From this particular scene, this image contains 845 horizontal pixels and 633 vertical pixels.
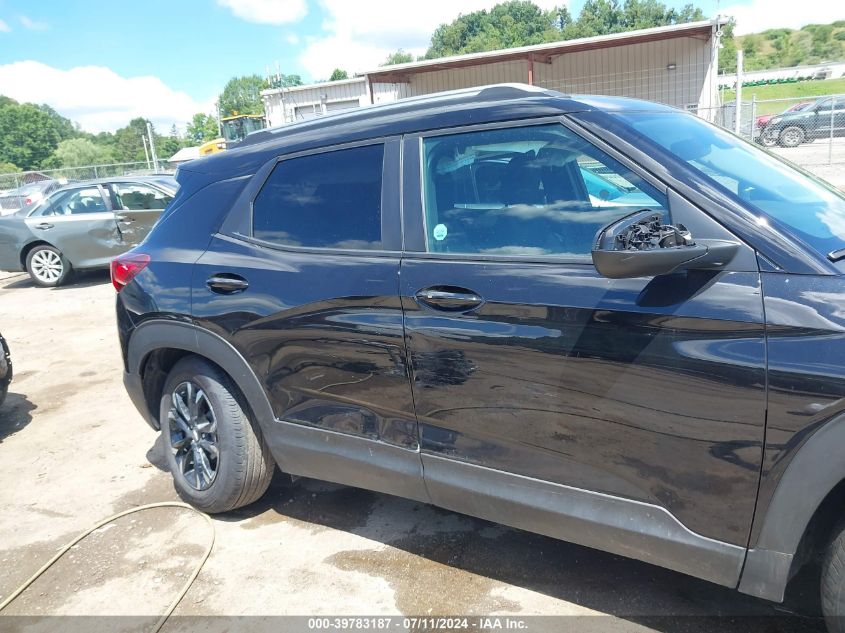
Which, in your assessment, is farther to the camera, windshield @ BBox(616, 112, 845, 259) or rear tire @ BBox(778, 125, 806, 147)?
rear tire @ BBox(778, 125, 806, 147)

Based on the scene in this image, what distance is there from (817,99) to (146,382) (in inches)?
1011

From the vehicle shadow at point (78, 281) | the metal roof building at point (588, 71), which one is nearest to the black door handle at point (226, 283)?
the vehicle shadow at point (78, 281)

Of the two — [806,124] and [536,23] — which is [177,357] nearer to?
[806,124]

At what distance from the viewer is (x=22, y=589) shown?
307 centimetres

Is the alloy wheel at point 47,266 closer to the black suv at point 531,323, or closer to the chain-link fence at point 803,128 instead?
the black suv at point 531,323

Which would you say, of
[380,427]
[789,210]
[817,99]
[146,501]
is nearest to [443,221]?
[380,427]

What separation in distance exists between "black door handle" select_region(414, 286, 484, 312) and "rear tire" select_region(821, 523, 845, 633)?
1.32 m

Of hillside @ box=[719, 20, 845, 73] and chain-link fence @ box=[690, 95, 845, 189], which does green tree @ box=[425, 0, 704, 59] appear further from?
chain-link fence @ box=[690, 95, 845, 189]

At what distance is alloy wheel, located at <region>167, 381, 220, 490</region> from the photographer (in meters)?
3.44

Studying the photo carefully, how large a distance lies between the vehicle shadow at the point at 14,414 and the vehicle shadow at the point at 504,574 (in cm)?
264

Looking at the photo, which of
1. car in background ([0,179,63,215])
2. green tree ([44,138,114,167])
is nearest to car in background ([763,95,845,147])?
car in background ([0,179,63,215])

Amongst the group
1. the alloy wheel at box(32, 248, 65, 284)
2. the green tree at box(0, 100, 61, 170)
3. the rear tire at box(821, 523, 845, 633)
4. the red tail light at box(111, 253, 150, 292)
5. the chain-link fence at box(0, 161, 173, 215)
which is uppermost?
the green tree at box(0, 100, 61, 170)

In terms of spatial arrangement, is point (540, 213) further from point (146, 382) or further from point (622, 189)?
point (146, 382)

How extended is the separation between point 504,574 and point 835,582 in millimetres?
1318
